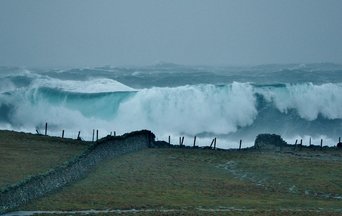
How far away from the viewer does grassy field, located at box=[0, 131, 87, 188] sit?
3637 cm

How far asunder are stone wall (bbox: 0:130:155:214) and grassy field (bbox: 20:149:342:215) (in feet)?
1.81

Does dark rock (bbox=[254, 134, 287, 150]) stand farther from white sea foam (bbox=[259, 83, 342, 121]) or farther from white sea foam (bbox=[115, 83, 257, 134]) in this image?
white sea foam (bbox=[259, 83, 342, 121])

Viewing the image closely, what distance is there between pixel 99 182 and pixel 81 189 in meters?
2.59

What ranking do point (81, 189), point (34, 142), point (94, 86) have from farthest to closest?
point (94, 86), point (34, 142), point (81, 189)

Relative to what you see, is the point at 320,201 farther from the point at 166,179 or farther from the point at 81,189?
the point at 81,189

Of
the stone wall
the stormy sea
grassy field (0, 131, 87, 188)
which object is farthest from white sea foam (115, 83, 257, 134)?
the stone wall

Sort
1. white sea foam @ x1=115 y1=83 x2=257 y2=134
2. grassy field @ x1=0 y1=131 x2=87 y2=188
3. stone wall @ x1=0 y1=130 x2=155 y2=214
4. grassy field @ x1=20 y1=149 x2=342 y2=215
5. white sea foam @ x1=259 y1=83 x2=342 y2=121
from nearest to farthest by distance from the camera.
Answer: stone wall @ x1=0 y1=130 x2=155 y2=214, grassy field @ x1=20 y1=149 x2=342 y2=215, grassy field @ x1=0 y1=131 x2=87 y2=188, white sea foam @ x1=115 y1=83 x2=257 y2=134, white sea foam @ x1=259 y1=83 x2=342 y2=121

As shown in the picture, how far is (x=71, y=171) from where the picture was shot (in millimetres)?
34938

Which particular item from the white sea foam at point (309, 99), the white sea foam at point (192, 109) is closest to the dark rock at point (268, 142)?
the white sea foam at point (192, 109)

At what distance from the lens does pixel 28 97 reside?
303ft

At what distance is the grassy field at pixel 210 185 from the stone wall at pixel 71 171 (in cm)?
55

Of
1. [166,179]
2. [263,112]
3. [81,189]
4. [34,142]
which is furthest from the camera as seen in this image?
[263,112]

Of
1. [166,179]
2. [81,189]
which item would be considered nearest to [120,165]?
[166,179]

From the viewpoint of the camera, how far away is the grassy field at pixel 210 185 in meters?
29.4
